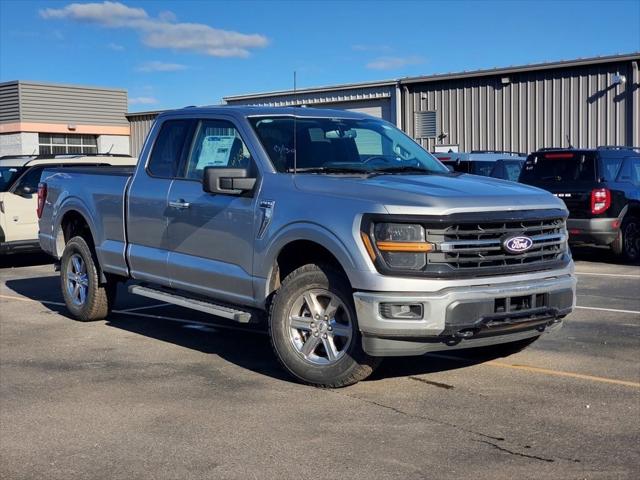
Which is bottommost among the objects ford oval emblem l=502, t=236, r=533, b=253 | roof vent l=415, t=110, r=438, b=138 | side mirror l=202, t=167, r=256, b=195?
ford oval emblem l=502, t=236, r=533, b=253

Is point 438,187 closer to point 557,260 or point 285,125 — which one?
point 557,260

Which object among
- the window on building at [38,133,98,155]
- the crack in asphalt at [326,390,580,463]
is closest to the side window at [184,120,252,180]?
the crack in asphalt at [326,390,580,463]

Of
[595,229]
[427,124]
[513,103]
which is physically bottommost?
[595,229]

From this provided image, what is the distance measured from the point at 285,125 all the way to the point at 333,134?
417mm

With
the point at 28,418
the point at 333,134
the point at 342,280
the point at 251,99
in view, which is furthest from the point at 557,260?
the point at 251,99

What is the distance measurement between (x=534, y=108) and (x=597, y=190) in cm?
1185

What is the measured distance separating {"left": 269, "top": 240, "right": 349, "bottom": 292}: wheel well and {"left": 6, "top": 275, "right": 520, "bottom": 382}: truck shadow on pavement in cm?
78

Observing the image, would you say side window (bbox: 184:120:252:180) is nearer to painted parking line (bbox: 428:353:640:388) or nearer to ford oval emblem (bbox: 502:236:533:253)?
ford oval emblem (bbox: 502:236:533:253)

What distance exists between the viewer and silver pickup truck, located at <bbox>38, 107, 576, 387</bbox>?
5.52 m

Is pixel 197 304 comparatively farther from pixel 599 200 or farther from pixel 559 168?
pixel 559 168

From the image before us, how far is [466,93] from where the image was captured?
2638 centimetres

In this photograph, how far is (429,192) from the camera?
570 cm

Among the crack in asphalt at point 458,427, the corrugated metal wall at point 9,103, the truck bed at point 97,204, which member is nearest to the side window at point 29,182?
the truck bed at point 97,204

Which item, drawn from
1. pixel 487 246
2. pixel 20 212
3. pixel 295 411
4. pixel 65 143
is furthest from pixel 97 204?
pixel 65 143
